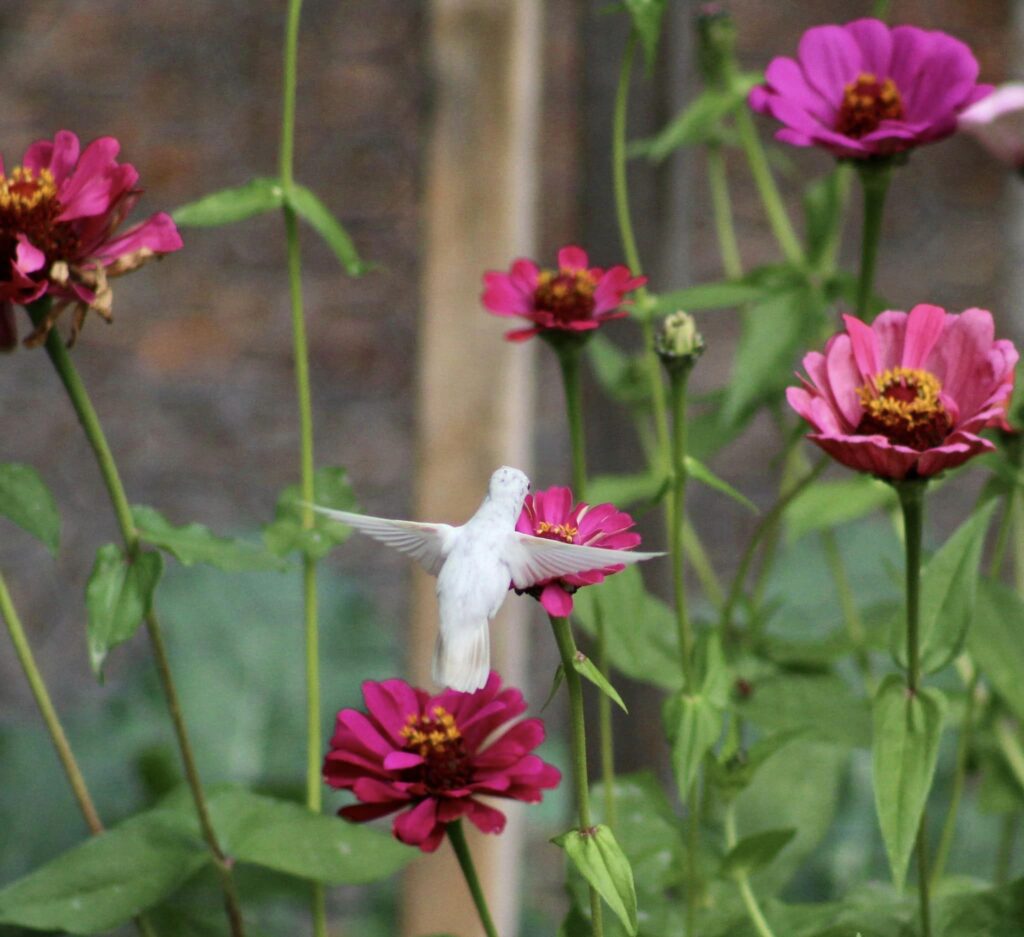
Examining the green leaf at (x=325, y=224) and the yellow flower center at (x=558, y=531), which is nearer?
the yellow flower center at (x=558, y=531)

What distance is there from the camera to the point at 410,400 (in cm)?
160

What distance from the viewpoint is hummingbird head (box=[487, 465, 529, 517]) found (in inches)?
10.9

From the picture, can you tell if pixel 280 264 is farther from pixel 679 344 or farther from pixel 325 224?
pixel 679 344

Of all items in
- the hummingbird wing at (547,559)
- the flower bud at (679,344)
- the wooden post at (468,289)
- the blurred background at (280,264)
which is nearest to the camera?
the hummingbird wing at (547,559)

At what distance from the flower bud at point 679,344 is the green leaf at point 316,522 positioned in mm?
129

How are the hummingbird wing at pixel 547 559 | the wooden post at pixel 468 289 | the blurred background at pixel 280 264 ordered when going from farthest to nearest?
the blurred background at pixel 280 264 < the wooden post at pixel 468 289 < the hummingbird wing at pixel 547 559

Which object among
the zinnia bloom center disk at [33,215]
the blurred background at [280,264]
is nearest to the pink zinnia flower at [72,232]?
the zinnia bloom center disk at [33,215]

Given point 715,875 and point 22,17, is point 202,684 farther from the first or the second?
point 22,17

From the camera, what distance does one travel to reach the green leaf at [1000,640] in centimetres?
41

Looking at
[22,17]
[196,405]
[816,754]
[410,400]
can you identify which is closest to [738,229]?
[410,400]

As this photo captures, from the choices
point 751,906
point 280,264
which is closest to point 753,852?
point 751,906

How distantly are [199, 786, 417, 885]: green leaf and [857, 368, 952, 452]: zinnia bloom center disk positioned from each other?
182mm

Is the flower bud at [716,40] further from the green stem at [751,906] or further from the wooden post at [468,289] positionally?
the green stem at [751,906]

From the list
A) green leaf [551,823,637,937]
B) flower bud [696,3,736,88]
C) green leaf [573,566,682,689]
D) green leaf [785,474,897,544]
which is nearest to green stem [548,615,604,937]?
green leaf [551,823,637,937]
